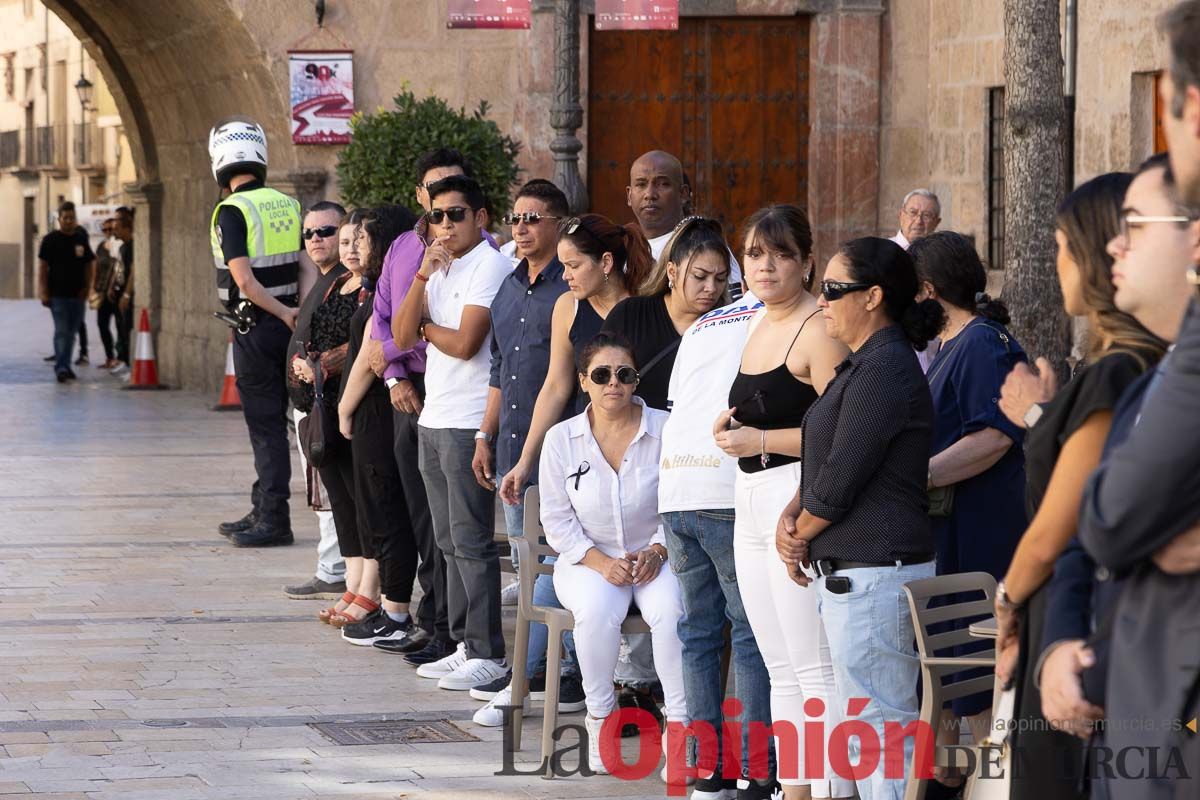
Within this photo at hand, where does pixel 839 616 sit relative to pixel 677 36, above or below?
below

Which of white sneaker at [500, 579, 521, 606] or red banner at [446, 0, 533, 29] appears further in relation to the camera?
red banner at [446, 0, 533, 29]

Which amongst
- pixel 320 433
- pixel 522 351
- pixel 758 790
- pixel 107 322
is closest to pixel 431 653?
pixel 320 433

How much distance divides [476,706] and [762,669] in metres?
1.62

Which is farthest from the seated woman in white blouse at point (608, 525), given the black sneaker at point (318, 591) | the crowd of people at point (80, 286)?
the crowd of people at point (80, 286)

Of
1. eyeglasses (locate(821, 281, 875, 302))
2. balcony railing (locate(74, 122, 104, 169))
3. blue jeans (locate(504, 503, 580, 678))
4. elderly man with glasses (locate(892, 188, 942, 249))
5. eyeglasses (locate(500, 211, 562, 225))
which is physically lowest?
blue jeans (locate(504, 503, 580, 678))

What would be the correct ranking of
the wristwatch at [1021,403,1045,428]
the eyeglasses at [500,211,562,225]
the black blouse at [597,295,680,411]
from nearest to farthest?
1. the wristwatch at [1021,403,1045,428]
2. the black blouse at [597,295,680,411]
3. the eyeglasses at [500,211,562,225]

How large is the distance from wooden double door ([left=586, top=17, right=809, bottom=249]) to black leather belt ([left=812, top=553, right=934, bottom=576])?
11026mm

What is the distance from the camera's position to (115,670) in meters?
7.25

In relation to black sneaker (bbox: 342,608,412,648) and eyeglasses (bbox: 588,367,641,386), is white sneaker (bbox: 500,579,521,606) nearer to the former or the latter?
black sneaker (bbox: 342,608,412,648)

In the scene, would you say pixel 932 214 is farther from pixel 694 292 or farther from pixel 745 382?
pixel 745 382

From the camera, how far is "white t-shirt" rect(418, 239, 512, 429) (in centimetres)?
707

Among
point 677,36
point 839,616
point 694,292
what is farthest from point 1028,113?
point 677,36

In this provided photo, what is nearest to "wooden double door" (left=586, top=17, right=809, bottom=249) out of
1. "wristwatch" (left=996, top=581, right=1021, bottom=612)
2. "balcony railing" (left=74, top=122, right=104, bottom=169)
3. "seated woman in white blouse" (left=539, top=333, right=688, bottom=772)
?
"seated woman in white blouse" (left=539, top=333, right=688, bottom=772)

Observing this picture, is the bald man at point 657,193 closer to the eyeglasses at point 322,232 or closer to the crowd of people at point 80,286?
the eyeglasses at point 322,232
